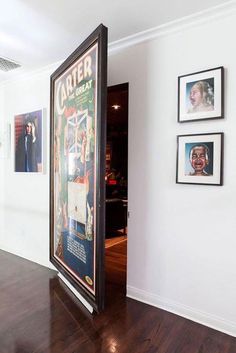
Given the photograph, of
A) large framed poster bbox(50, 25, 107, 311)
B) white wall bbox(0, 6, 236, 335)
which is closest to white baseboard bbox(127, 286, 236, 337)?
white wall bbox(0, 6, 236, 335)

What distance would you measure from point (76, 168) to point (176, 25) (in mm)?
1539

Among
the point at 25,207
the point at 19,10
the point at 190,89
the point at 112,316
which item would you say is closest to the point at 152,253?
the point at 112,316

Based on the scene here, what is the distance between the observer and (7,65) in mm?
3189

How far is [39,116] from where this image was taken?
11.0 feet

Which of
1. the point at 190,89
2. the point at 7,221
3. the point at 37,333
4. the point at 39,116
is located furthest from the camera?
the point at 7,221

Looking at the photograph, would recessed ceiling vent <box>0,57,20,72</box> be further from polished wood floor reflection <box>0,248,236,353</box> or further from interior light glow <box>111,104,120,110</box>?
polished wood floor reflection <box>0,248,236,353</box>

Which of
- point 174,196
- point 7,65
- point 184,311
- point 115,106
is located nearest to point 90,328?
point 184,311

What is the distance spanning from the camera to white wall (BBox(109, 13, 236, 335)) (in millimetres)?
2002

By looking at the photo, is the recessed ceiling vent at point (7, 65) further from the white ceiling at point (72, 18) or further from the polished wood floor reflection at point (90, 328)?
the polished wood floor reflection at point (90, 328)

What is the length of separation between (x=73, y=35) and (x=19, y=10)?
541 millimetres

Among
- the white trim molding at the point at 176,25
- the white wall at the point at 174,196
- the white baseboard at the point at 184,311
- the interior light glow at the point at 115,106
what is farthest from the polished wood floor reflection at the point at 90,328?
the interior light glow at the point at 115,106

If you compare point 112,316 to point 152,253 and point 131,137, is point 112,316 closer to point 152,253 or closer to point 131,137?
point 152,253

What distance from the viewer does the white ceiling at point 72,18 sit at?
1960 mm

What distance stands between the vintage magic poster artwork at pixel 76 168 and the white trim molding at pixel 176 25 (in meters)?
0.52
